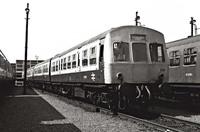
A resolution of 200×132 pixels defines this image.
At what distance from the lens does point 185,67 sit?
12.7 meters

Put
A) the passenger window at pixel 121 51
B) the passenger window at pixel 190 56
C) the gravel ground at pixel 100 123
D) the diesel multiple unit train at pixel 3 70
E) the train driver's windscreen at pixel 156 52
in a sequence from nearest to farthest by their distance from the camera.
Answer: the gravel ground at pixel 100 123, the passenger window at pixel 121 51, the train driver's windscreen at pixel 156 52, the passenger window at pixel 190 56, the diesel multiple unit train at pixel 3 70

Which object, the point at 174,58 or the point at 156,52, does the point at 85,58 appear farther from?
the point at 174,58

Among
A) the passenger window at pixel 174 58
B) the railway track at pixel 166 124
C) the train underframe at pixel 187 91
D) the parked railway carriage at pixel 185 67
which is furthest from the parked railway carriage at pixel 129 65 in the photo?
the passenger window at pixel 174 58

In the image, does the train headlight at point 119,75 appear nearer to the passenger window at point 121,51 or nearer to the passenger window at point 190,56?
the passenger window at point 121,51

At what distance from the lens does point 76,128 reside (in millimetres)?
7473

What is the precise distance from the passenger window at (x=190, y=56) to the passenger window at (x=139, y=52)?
342 centimetres

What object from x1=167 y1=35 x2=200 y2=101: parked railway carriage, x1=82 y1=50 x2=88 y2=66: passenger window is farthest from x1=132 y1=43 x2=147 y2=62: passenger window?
x1=167 y1=35 x2=200 y2=101: parked railway carriage

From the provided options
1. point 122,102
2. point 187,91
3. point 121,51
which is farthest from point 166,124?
point 187,91

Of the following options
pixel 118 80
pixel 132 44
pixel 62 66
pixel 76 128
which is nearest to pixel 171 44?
pixel 132 44

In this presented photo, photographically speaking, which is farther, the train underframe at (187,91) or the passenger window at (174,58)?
the passenger window at (174,58)

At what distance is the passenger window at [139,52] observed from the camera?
977 centimetres

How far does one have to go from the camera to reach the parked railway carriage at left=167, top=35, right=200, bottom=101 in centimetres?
1196

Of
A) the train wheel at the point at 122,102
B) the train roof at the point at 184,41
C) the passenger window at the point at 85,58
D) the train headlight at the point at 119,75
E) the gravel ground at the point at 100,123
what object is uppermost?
the train roof at the point at 184,41

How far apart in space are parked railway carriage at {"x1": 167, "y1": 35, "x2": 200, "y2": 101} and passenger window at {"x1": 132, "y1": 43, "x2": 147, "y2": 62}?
3292mm
